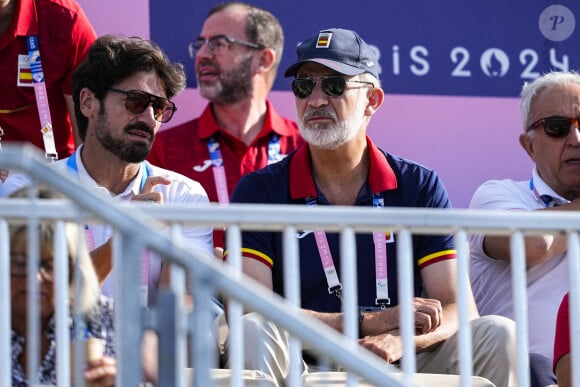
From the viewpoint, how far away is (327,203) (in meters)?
4.98

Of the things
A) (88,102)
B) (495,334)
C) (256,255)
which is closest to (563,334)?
(495,334)

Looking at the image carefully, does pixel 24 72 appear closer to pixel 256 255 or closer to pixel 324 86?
pixel 324 86

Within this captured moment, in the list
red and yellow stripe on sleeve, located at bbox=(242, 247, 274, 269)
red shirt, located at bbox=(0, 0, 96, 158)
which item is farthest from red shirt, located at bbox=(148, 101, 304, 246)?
red and yellow stripe on sleeve, located at bbox=(242, 247, 274, 269)

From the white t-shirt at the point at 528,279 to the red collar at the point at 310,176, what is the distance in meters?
0.49

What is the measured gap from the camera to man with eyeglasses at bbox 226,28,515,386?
4.40 metres

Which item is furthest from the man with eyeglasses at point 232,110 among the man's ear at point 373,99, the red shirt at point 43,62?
the man's ear at point 373,99

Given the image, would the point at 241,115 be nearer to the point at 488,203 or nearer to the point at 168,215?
the point at 488,203

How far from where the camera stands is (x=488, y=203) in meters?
5.32

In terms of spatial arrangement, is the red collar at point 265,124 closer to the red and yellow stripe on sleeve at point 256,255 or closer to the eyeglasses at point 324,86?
the eyeglasses at point 324,86

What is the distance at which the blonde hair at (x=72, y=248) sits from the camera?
3264 mm

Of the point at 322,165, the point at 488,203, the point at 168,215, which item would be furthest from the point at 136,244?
the point at 488,203

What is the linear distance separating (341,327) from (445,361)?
1.38ft

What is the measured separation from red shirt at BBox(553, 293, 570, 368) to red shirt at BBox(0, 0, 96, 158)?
2.55 metres

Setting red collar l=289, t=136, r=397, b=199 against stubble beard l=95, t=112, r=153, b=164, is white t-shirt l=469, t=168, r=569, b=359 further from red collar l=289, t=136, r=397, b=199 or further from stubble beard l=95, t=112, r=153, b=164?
stubble beard l=95, t=112, r=153, b=164
